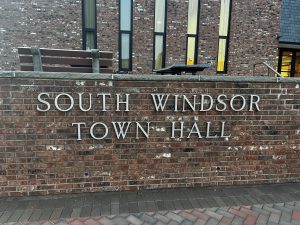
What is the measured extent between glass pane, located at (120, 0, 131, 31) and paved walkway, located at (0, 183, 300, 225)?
22.2ft

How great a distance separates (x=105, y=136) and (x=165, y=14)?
687 centimetres

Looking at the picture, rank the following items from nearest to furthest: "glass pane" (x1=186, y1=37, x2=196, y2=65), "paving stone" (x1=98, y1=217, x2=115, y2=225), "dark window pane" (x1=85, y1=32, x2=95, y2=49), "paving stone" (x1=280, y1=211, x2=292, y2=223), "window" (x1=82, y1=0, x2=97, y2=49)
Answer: "paving stone" (x1=98, y1=217, x2=115, y2=225) < "paving stone" (x1=280, y1=211, x2=292, y2=223) < "window" (x1=82, y1=0, x2=97, y2=49) < "dark window pane" (x1=85, y1=32, x2=95, y2=49) < "glass pane" (x1=186, y1=37, x2=196, y2=65)

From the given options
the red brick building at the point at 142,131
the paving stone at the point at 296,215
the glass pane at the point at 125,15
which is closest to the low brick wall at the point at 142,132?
the red brick building at the point at 142,131

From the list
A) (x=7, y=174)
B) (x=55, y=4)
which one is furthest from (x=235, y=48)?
(x=7, y=174)

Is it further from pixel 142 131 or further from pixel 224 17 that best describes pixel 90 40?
pixel 142 131

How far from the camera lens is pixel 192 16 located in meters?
9.13

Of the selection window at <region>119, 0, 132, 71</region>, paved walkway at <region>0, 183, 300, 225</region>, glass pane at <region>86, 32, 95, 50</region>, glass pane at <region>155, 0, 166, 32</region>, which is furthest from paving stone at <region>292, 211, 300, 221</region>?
glass pane at <region>86, 32, 95, 50</region>

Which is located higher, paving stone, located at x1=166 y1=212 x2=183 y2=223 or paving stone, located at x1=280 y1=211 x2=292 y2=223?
paving stone, located at x1=280 y1=211 x2=292 y2=223

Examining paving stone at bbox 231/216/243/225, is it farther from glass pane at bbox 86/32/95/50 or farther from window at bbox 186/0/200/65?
glass pane at bbox 86/32/95/50

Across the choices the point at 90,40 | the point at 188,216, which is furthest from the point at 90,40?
the point at 188,216

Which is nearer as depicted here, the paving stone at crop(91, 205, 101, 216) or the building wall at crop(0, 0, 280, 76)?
the paving stone at crop(91, 205, 101, 216)

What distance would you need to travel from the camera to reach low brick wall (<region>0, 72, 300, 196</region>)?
10.4 feet

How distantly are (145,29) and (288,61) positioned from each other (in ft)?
25.9

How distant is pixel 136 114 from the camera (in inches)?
132
